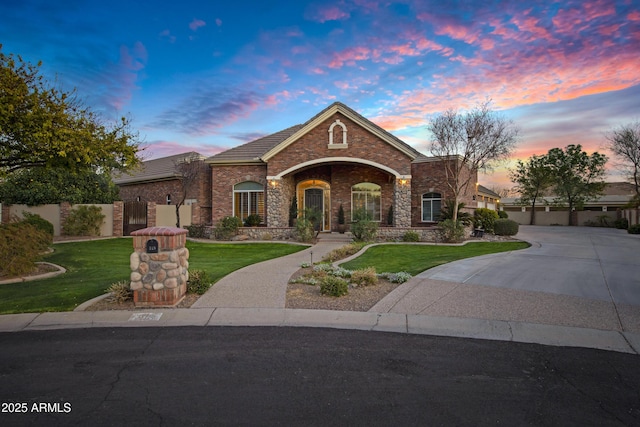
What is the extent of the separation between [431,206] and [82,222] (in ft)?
71.0

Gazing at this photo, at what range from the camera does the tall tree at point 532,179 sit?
44688mm

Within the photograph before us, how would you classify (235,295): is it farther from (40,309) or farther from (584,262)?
(584,262)

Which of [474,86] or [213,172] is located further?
[213,172]

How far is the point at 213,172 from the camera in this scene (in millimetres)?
23406

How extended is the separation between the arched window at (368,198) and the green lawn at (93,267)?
7.47 metres

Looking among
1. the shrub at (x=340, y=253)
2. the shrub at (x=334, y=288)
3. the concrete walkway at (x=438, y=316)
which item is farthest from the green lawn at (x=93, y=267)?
the shrub at (x=334, y=288)

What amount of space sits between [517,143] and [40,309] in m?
23.7

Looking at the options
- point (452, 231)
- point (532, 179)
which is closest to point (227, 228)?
point (452, 231)

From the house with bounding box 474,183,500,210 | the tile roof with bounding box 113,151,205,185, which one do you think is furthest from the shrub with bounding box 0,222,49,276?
the house with bounding box 474,183,500,210

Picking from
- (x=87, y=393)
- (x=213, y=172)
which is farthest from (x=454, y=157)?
(x=87, y=393)

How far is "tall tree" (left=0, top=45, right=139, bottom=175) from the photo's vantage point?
971cm

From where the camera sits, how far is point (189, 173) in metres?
23.8

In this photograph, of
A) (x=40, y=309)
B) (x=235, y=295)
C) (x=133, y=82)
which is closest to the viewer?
(x=40, y=309)

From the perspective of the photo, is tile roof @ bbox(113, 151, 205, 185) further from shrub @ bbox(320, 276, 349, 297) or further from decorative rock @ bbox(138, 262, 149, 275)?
shrub @ bbox(320, 276, 349, 297)
